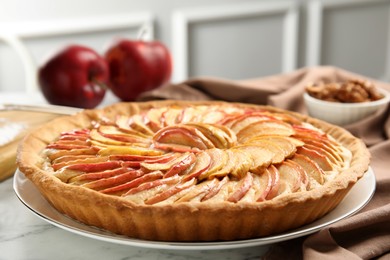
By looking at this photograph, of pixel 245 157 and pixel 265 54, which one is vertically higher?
pixel 245 157

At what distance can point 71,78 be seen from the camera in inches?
105

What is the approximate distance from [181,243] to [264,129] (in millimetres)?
653

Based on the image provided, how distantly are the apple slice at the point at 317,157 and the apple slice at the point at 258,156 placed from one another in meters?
0.12

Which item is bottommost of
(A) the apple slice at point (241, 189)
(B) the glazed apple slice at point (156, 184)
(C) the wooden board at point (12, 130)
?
(C) the wooden board at point (12, 130)

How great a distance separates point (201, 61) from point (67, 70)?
2418mm

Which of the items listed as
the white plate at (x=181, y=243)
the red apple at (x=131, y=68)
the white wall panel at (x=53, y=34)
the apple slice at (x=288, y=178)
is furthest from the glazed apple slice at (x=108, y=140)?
the white wall panel at (x=53, y=34)

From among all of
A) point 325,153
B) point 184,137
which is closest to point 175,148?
point 184,137

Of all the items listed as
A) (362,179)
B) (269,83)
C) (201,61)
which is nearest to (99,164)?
(362,179)

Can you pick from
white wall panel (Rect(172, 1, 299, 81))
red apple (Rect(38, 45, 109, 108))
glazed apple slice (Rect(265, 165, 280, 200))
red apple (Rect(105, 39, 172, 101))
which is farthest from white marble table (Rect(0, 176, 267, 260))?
white wall panel (Rect(172, 1, 299, 81))

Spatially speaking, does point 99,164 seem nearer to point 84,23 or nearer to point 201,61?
point 84,23

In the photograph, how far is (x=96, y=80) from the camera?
2.73 m

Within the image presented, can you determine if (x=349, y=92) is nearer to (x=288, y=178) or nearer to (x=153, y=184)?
(x=288, y=178)

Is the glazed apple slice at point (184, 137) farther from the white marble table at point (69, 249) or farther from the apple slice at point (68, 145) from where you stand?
the white marble table at point (69, 249)

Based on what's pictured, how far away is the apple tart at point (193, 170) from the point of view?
1.37 meters
